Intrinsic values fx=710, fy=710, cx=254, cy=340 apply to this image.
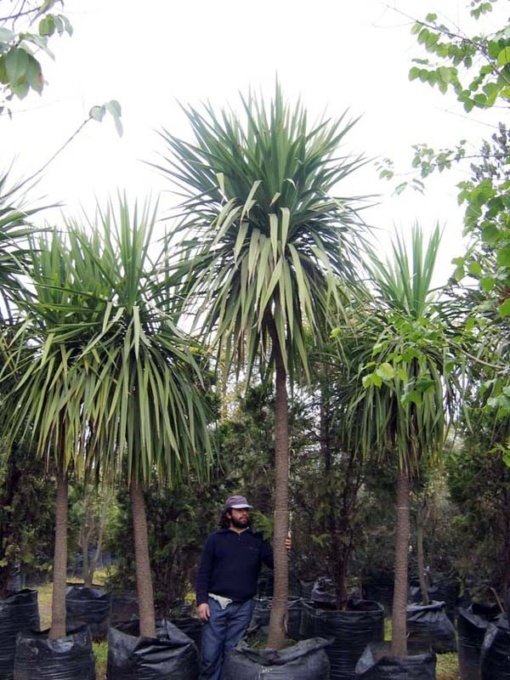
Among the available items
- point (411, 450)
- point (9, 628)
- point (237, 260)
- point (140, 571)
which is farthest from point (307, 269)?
point (9, 628)

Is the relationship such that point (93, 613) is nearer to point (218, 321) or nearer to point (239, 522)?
point (239, 522)

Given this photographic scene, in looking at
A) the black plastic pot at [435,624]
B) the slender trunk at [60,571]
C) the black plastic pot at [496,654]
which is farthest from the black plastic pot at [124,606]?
the black plastic pot at [496,654]

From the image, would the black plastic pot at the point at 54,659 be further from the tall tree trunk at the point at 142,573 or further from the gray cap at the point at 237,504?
the gray cap at the point at 237,504

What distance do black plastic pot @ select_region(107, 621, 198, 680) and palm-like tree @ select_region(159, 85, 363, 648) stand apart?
0.59 metres

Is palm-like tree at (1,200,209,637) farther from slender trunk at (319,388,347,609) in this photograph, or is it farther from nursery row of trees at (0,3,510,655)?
slender trunk at (319,388,347,609)

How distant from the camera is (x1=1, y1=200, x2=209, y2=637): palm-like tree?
16.1 ft

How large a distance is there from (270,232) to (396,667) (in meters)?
3.02

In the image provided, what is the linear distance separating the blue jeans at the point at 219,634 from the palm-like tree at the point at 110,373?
489mm

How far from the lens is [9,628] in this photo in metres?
5.89

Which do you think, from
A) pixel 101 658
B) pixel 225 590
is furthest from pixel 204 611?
pixel 101 658

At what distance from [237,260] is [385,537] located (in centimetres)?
515

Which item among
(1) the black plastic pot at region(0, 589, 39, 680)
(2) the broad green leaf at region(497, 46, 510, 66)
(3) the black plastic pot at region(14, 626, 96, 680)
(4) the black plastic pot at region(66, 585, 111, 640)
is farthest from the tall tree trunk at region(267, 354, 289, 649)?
(4) the black plastic pot at region(66, 585, 111, 640)

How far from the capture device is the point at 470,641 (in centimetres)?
571

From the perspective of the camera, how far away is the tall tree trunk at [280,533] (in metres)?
4.74
